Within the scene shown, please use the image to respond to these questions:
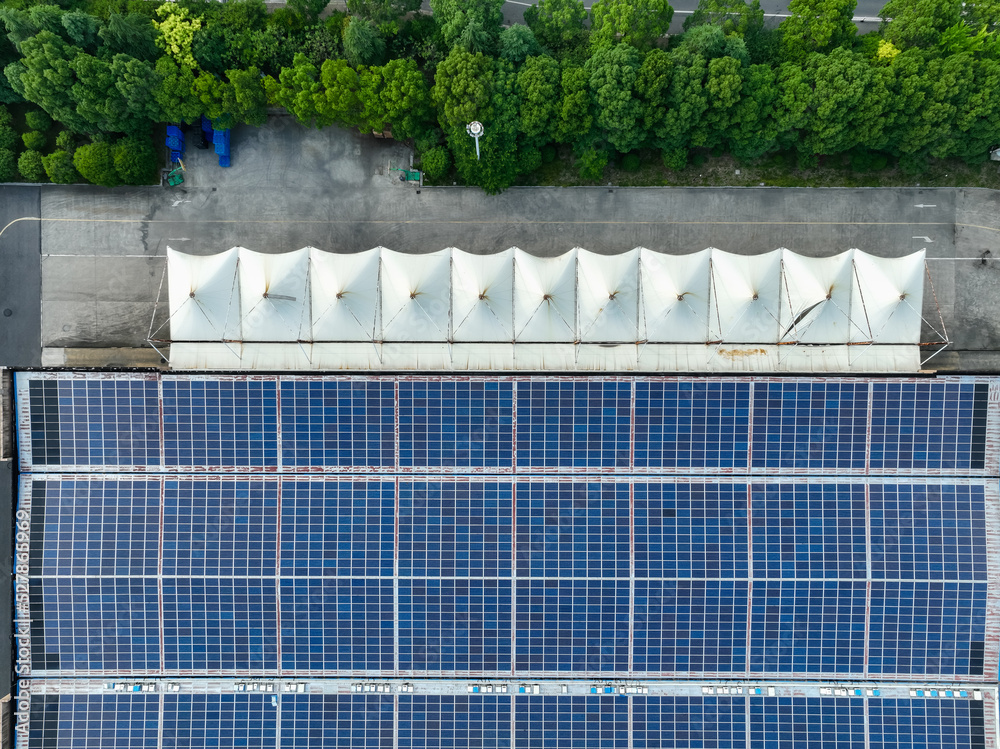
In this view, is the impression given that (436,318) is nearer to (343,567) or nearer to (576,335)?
(576,335)

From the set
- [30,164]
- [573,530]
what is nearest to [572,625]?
[573,530]

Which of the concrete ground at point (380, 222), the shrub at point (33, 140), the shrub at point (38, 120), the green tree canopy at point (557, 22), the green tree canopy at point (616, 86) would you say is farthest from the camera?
the concrete ground at point (380, 222)

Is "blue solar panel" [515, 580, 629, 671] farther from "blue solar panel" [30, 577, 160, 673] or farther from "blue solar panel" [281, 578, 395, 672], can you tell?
"blue solar panel" [30, 577, 160, 673]

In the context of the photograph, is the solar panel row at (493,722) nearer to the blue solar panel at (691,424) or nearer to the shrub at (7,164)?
the blue solar panel at (691,424)

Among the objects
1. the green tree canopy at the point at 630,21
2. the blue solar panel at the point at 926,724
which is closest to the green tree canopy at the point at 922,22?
the green tree canopy at the point at 630,21

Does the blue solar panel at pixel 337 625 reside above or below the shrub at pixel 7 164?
below

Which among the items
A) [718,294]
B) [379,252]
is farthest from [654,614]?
[379,252]
